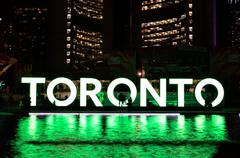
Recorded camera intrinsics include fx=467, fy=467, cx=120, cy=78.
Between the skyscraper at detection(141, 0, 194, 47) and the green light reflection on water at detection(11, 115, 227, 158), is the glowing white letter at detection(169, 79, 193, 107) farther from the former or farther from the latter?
the skyscraper at detection(141, 0, 194, 47)

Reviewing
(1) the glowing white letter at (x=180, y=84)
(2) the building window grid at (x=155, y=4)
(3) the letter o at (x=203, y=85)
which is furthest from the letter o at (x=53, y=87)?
(2) the building window grid at (x=155, y=4)

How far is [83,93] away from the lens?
37.3 meters

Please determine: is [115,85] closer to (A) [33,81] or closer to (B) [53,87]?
(B) [53,87]

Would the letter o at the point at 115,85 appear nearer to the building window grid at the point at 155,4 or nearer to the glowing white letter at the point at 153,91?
the glowing white letter at the point at 153,91

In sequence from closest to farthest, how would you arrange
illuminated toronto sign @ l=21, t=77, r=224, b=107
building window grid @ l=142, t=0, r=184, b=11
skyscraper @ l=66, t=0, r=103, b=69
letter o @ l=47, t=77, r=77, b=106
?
letter o @ l=47, t=77, r=77, b=106
illuminated toronto sign @ l=21, t=77, r=224, b=107
building window grid @ l=142, t=0, r=184, b=11
skyscraper @ l=66, t=0, r=103, b=69

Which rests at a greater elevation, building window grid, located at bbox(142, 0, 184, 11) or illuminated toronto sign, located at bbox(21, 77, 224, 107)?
building window grid, located at bbox(142, 0, 184, 11)

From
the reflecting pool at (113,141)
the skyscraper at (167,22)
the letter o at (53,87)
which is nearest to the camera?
the reflecting pool at (113,141)

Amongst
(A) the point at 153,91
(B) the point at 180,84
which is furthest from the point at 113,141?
(B) the point at 180,84

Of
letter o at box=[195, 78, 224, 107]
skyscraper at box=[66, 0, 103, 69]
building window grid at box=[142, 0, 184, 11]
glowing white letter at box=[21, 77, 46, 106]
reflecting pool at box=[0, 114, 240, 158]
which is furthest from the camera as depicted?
skyscraper at box=[66, 0, 103, 69]

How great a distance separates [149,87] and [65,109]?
7050 mm

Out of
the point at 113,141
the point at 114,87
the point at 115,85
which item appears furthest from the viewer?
the point at 114,87

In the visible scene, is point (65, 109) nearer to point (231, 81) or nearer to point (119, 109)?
point (119, 109)

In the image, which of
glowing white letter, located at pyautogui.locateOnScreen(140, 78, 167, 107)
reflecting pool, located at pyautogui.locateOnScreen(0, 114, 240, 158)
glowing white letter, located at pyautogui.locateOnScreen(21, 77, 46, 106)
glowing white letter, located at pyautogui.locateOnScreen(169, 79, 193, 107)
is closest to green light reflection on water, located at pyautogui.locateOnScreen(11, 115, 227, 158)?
reflecting pool, located at pyautogui.locateOnScreen(0, 114, 240, 158)

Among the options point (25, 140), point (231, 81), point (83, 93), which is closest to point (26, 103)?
point (83, 93)
